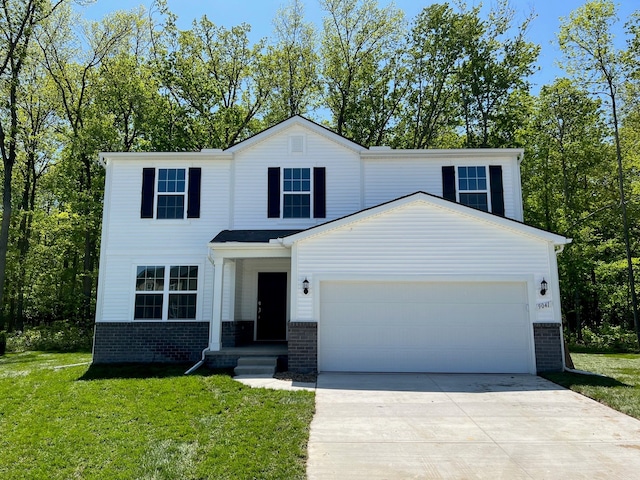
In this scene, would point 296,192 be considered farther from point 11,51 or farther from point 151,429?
point 11,51

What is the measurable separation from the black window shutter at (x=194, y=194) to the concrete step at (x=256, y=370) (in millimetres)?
4942

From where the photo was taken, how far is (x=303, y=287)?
33.5ft

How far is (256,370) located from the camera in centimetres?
1004

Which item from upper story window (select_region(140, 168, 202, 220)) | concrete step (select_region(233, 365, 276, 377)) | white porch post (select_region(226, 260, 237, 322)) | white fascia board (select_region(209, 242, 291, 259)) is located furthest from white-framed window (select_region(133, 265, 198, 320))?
concrete step (select_region(233, 365, 276, 377))

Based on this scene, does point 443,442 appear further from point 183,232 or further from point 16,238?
point 16,238

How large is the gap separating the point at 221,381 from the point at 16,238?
75.3 ft

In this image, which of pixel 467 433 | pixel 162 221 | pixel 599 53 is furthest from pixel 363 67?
pixel 467 433

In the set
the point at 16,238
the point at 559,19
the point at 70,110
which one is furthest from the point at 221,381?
the point at 16,238

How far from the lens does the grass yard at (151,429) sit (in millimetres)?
4703

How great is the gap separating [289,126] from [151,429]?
960 centimetres

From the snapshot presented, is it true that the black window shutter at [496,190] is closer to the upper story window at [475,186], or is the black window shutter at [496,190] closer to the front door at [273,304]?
the upper story window at [475,186]

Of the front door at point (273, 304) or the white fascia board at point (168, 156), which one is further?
the front door at point (273, 304)

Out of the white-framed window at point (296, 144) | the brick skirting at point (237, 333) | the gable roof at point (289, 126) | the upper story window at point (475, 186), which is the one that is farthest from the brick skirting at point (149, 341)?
the upper story window at point (475, 186)

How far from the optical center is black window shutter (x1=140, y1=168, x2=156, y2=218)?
42.6 ft
